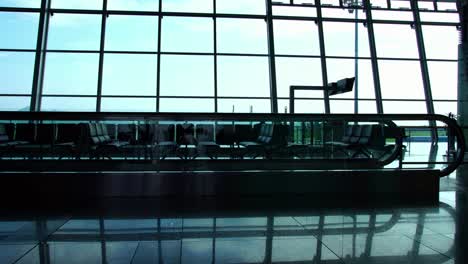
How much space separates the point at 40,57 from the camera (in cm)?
1131

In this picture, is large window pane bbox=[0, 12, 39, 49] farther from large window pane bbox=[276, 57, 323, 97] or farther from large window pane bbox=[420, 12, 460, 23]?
large window pane bbox=[420, 12, 460, 23]

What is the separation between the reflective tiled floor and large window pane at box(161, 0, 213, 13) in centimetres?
937

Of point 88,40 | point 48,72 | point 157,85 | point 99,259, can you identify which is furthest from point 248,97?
point 99,259

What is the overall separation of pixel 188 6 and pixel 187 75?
2.33 meters

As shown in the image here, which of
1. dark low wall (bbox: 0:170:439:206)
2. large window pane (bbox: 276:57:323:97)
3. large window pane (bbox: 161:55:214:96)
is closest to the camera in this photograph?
dark low wall (bbox: 0:170:439:206)

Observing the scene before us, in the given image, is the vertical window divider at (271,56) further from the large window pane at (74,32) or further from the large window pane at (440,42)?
the large window pane at (440,42)

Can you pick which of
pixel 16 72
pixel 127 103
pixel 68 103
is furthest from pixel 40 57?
pixel 127 103

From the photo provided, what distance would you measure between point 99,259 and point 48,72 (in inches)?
399

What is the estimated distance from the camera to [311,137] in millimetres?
5199

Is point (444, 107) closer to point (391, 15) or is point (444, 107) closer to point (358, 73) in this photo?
point (358, 73)

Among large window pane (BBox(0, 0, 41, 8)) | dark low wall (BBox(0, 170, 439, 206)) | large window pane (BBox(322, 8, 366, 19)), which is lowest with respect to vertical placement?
dark low wall (BBox(0, 170, 439, 206))

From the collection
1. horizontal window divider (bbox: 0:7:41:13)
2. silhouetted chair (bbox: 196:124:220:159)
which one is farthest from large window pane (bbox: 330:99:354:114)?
horizontal window divider (bbox: 0:7:41:13)

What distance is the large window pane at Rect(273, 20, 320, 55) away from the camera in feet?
40.0

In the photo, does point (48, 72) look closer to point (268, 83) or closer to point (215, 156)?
point (268, 83)
